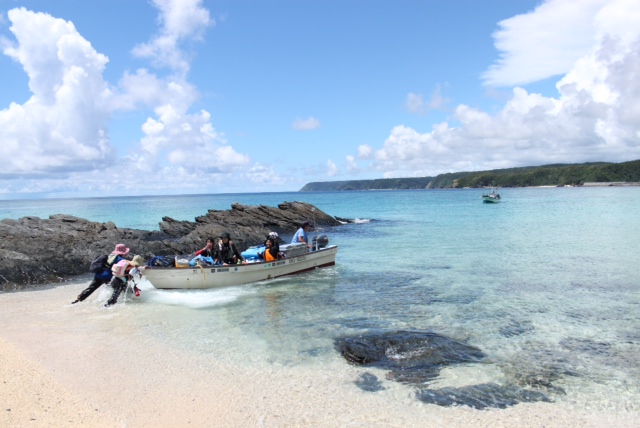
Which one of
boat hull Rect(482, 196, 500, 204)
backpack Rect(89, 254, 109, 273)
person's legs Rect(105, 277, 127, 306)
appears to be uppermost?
backpack Rect(89, 254, 109, 273)

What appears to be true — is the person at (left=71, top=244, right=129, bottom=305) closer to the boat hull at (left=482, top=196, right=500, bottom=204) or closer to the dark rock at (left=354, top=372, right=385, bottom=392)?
the dark rock at (left=354, top=372, right=385, bottom=392)

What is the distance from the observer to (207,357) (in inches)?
390

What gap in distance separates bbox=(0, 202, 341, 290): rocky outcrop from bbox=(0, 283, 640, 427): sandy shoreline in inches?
444

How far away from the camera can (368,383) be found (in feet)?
27.5

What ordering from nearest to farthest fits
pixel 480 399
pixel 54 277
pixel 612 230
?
1. pixel 480 399
2. pixel 54 277
3. pixel 612 230

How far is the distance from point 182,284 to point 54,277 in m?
7.80

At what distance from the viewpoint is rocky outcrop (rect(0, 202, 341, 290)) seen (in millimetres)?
20172

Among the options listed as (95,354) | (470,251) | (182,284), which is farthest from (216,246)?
(470,251)

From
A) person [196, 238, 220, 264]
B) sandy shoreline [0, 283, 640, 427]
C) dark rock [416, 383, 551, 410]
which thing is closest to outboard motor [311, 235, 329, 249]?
person [196, 238, 220, 264]

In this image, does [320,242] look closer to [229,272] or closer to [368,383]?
[229,272]

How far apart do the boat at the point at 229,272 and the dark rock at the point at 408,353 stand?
26.2 feet

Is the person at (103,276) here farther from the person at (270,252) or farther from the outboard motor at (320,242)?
the outboard motor at (320,242)

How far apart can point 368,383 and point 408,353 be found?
5.72 ft

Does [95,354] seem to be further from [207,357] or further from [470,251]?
[470,251]
